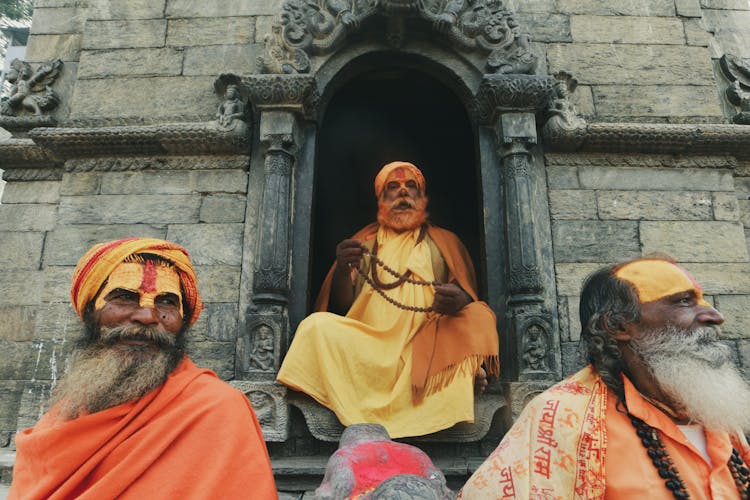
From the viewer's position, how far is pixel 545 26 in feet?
15.0

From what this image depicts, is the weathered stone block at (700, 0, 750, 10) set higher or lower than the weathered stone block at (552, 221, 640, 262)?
higher

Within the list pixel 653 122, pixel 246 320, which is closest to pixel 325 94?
pixel 246 320

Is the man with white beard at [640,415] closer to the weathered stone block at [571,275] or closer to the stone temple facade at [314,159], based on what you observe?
the stone temple facade at [314,159]

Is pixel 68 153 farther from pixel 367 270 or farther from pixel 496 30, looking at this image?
pixel 496 30

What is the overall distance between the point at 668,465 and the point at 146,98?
443cm

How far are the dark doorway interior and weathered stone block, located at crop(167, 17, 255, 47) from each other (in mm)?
1139

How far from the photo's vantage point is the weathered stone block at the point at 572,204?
4.00m

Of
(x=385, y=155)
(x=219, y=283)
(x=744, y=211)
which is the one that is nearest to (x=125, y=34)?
(x=219, y=283)

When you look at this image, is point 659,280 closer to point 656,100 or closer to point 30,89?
point 656,100

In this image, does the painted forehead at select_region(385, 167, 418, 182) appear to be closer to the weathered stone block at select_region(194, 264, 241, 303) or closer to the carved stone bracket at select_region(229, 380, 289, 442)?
the weathered stone block at select_region(194, 264, 241, 303)

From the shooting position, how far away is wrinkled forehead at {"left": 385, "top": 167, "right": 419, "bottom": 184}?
4293 millimetres

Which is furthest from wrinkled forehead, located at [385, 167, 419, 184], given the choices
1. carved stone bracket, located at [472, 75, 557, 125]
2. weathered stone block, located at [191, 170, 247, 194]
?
weathered stone block, located at [191, 170, 247, 194]

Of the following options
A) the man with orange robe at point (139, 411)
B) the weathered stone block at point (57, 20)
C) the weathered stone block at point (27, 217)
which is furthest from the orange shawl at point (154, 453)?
the weathered stone block at point (57, 20)

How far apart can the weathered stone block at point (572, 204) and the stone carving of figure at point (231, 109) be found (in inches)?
99.0
